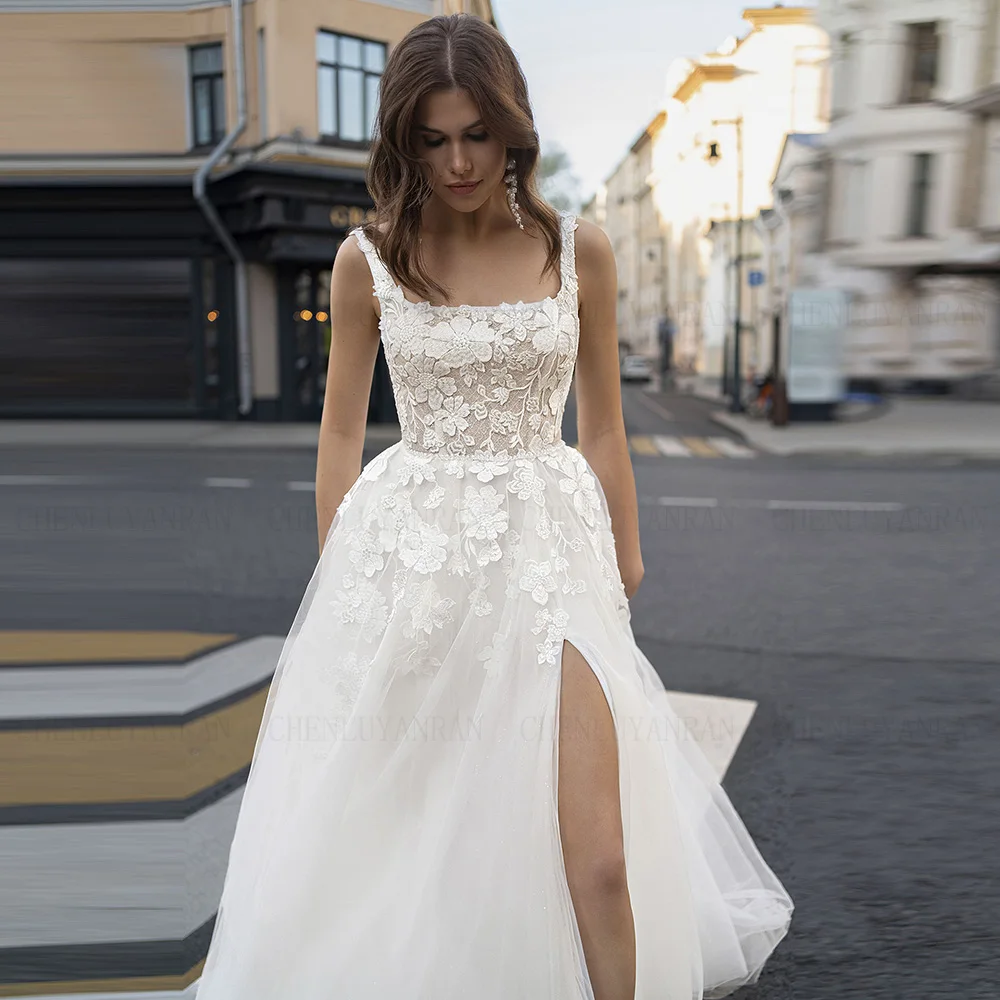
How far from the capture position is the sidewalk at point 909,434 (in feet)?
35.3

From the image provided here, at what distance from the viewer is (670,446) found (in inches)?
590

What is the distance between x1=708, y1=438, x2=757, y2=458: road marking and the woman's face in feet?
39.7

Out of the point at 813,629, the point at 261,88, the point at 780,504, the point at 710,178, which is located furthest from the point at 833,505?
the point at 710,178

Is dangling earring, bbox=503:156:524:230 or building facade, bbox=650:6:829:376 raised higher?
building facade, bbox=650:6:829:376

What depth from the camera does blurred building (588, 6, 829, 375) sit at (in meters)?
10.2

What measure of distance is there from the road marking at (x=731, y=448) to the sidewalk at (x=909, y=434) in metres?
0.21

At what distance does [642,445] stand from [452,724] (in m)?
13.3

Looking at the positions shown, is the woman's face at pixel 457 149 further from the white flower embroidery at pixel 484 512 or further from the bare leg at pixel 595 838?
the bare leg at pixel 595 838

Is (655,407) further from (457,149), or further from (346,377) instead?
(457,149)

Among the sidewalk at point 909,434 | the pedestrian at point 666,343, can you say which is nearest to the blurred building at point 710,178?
the pedestrian at point 666,343

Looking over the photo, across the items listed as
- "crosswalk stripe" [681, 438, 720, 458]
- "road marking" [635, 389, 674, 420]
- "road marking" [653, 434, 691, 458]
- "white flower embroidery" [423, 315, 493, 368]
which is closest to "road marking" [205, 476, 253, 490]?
"road marking" [653, 434, 691, 458]

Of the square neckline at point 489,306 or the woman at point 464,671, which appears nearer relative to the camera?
the woman at point 464,671

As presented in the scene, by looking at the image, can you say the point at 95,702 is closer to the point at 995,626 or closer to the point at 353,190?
the point at 995,626

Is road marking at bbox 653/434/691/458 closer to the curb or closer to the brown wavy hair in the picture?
the curb
